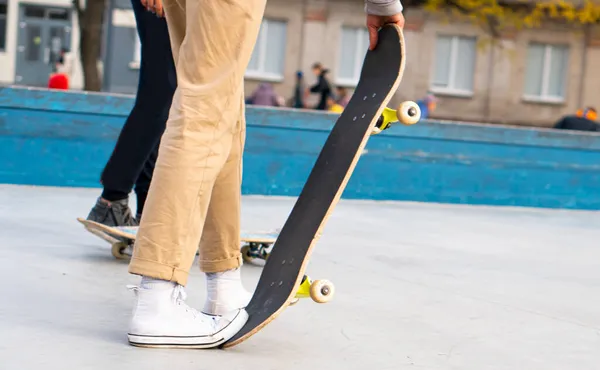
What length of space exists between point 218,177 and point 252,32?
422 millimetres

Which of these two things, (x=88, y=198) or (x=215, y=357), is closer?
(x=215, y=357)

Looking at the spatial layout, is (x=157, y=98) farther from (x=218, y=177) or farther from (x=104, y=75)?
(x=104, y=75)

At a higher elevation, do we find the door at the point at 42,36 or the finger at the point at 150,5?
the door at the point at 42,36

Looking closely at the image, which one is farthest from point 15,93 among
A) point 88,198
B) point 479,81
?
point 479,81

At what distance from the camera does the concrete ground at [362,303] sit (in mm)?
2596

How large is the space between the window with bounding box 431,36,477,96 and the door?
42.0 ft

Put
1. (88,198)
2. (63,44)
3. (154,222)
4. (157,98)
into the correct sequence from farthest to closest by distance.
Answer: (63,44) < (88,198) < (157,98) < (154,222)

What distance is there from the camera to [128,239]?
3.97 metres

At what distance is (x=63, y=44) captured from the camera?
1393 inches

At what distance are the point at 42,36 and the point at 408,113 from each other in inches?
1345

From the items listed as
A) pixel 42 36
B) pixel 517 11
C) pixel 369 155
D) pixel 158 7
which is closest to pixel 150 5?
pixel 158 7

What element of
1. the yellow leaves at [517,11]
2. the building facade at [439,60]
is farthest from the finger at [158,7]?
the building facade at [439,60]

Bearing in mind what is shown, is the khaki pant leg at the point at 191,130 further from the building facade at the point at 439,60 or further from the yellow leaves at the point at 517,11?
the building facade at the point at 439,60

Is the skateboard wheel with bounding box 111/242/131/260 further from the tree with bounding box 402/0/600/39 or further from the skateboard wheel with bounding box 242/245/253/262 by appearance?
the tree with bounding box 402/0/600/39
